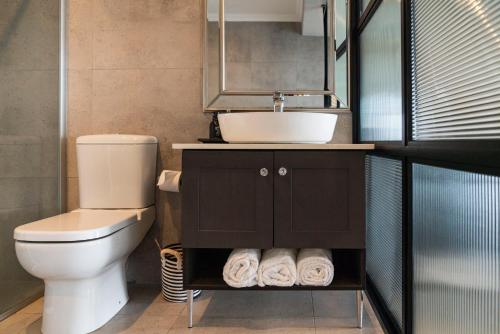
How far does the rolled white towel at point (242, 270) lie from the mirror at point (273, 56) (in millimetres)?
861

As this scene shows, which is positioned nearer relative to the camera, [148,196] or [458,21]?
[458,21]

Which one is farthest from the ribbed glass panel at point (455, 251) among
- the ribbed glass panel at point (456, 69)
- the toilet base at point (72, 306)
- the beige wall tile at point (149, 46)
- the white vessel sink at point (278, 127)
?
the beige wall tile at point (149, 46)

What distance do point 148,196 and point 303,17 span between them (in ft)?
4.18

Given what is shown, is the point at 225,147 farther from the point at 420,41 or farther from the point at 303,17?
the point at 303,17

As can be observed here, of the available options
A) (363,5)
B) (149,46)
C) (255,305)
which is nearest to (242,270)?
(255,305)

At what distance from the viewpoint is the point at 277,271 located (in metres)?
1.51

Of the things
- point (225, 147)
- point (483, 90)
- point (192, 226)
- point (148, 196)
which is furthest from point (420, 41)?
point (148, 196)

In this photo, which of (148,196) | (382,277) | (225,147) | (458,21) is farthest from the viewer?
(148,196)

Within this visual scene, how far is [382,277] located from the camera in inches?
64.7

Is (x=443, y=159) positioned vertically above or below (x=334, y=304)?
above

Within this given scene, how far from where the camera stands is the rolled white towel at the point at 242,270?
149 cm

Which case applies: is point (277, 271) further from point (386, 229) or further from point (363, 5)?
point (363, 5)

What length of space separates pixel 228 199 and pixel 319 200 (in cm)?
37

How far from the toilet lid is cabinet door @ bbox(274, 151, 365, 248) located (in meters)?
0.70
